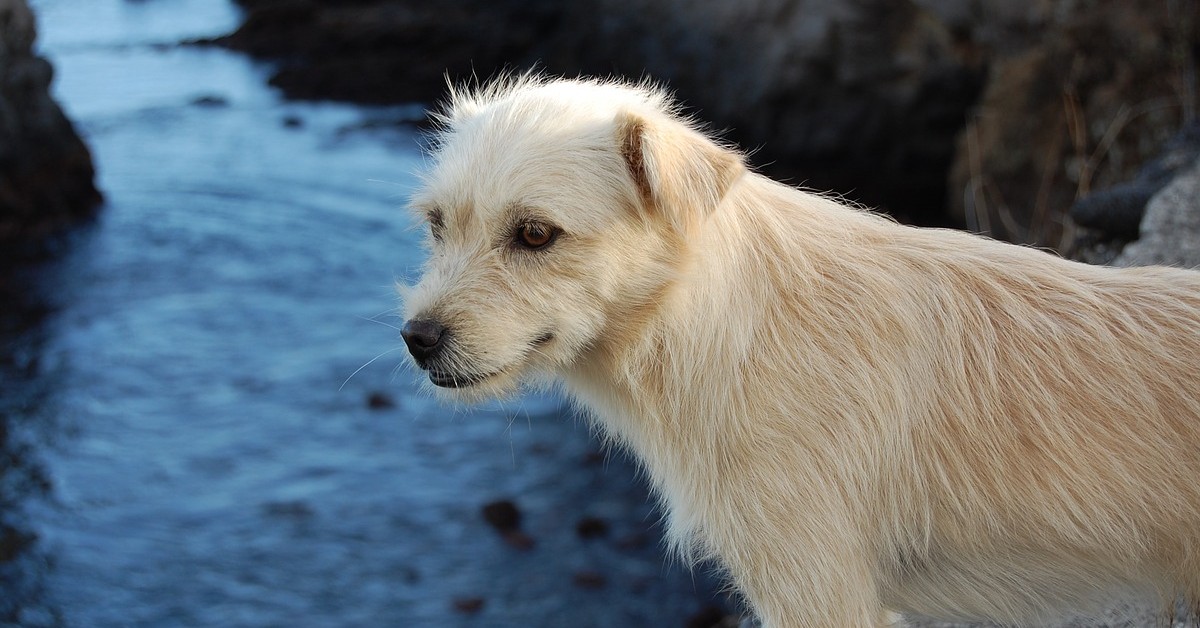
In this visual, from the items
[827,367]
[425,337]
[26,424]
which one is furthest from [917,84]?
[425,337]

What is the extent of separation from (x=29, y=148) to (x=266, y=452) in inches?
239

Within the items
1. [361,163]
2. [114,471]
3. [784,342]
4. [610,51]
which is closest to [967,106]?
[610,51]

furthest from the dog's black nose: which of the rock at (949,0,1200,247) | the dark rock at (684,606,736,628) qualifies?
the rock at (949,0,1200,247)

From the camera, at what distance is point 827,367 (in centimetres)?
308

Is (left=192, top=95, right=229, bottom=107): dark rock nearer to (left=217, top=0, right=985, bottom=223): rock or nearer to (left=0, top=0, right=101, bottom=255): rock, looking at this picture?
(left=0, top=0, right=101, bottom=255): rock

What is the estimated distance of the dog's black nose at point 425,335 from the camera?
3.01 m

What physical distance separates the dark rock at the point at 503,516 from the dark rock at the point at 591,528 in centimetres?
49

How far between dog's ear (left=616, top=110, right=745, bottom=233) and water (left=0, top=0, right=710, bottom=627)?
2.32 m

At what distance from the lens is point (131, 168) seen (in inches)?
623

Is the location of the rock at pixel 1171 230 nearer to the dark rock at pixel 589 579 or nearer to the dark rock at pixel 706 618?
the dark rock at pixel 706 618

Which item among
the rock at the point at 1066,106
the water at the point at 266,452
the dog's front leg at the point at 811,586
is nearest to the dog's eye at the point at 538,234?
the dog's front leg at the point at 811,586

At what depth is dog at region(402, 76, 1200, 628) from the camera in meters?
2.96

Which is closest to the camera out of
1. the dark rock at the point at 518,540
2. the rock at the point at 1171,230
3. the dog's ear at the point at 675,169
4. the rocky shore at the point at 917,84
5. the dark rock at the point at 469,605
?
the dog's ear at the point at 675,169

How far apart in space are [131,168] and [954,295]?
1500 centimetres
